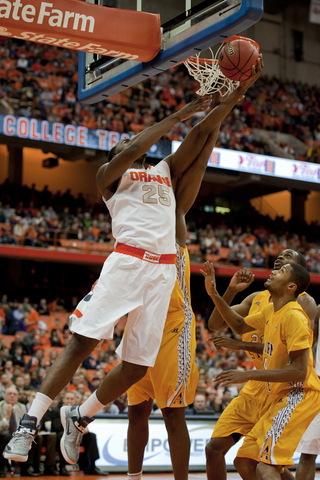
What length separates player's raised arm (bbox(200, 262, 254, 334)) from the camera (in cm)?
488

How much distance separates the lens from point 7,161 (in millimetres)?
21016

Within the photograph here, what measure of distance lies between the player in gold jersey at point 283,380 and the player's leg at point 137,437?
75 cm

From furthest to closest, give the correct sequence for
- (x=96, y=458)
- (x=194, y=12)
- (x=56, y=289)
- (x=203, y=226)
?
(x=203, y=226) → (x=56, y=289) → (x=96, y=458) → (x=194, y=12)

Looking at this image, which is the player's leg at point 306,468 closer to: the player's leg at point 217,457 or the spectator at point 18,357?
the player's leg at point 217,457

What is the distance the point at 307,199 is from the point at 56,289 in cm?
1342

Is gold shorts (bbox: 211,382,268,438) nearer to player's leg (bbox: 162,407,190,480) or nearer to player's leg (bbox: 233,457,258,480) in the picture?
player's leg (bbox: 233,457,258,480)

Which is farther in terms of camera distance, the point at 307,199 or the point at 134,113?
the point at 307,199

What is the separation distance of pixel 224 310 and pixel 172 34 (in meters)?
2.22

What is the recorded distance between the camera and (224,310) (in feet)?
16.1

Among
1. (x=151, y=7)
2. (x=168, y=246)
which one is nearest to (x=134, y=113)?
(x=151, y=7)

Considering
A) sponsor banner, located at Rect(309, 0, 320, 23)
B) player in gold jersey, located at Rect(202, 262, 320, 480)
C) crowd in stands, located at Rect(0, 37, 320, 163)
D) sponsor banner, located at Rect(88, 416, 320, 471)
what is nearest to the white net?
player in gold jersey, located at Rect(202, 262, 320, 480)

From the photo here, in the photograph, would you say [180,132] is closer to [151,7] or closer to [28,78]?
[28,78]

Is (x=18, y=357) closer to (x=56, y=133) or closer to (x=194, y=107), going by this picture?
(x=56, y=133)

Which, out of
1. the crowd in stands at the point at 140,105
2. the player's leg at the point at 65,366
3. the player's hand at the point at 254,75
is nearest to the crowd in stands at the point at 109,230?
the crowd in stands at the point at 140,105
